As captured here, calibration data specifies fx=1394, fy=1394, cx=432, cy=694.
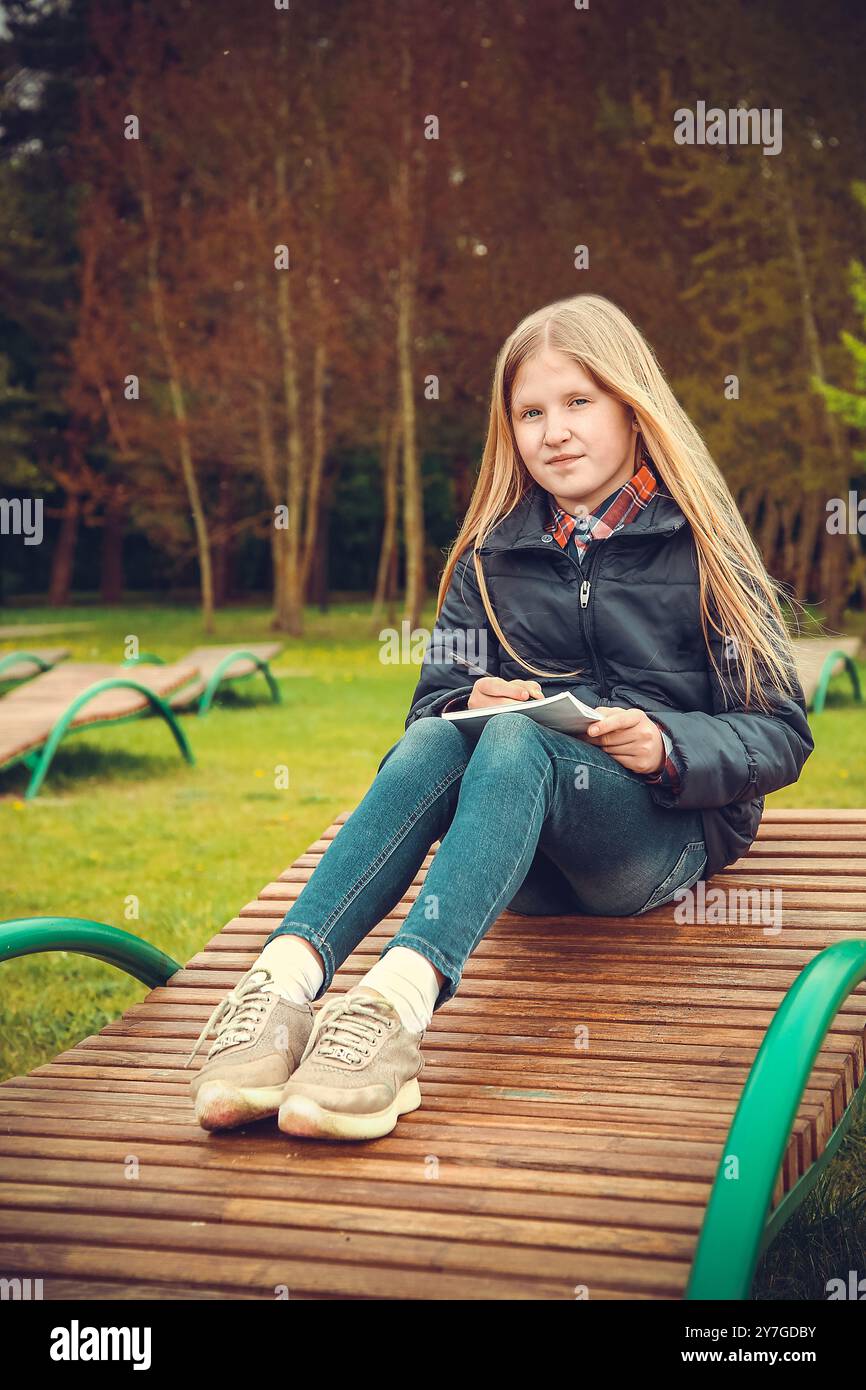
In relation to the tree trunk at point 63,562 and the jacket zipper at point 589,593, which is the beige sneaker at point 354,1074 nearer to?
the jacket zipper at point 589,593

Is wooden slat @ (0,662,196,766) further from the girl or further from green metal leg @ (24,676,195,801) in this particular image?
the girl

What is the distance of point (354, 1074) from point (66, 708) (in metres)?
6.02

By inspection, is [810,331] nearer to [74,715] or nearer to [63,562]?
[74,715]

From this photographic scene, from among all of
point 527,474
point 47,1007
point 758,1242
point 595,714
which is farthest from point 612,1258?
point 47,1007

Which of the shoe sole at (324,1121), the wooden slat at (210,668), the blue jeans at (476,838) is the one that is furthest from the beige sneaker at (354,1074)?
the wooden slat at (210,668)

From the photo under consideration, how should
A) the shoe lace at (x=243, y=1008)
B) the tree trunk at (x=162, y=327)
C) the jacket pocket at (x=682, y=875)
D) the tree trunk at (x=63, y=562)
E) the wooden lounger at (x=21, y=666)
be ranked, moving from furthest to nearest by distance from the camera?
the tree trunk at (x=63, y=562)
the tree trunk at (x=162, y=327)
the wooden lounger at (x=21, y=666)
the jacket pocket at (x=682, y=875)
the shoe lace at (x=243, y=1008)

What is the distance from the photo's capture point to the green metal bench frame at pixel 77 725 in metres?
7.06

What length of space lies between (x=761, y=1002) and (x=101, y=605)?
95.2 feet

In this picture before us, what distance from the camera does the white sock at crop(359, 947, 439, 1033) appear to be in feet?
7.41

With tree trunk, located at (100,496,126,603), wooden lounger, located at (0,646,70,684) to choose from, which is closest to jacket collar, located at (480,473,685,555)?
wooden lounger, located at (0,646,70,684)

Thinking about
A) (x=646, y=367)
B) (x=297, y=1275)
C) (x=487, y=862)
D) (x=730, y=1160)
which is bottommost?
(x=297, y=1275)

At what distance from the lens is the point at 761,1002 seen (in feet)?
8.45

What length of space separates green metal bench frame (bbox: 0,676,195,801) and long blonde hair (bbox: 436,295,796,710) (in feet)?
13.1

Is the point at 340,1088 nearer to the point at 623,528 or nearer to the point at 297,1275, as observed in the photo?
the point at 297,1275
